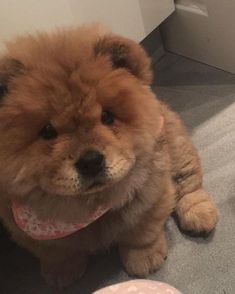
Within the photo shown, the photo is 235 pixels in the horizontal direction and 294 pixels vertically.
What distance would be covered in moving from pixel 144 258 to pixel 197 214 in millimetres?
169

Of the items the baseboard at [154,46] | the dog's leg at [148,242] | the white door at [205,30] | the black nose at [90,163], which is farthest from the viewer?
the baseboard at [154,46]

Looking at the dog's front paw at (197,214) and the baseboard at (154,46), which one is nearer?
the dog's front paw at (197,214)

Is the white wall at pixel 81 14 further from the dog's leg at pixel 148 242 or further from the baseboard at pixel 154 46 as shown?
the dog's leg at pixel 148 242

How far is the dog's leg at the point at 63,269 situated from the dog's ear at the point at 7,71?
44 centimetres

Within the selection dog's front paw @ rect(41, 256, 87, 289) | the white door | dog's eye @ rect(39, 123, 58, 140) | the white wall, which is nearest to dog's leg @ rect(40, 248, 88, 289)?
dog's front paw @ rect(41, 256, 87, 289)

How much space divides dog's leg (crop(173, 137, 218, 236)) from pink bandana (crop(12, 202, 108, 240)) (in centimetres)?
29

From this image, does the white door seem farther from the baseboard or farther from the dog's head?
the dog's head

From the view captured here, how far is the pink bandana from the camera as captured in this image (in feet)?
3.42

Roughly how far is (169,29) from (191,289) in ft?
3.08

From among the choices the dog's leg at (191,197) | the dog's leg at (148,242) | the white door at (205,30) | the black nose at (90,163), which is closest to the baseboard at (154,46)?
the white door at (205,30)

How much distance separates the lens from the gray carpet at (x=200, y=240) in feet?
3.92

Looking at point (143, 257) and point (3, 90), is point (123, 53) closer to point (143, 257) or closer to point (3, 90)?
point (3, 90)

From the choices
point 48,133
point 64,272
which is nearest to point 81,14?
point 48,133

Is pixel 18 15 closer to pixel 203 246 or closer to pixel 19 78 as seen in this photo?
pixel 19 78
